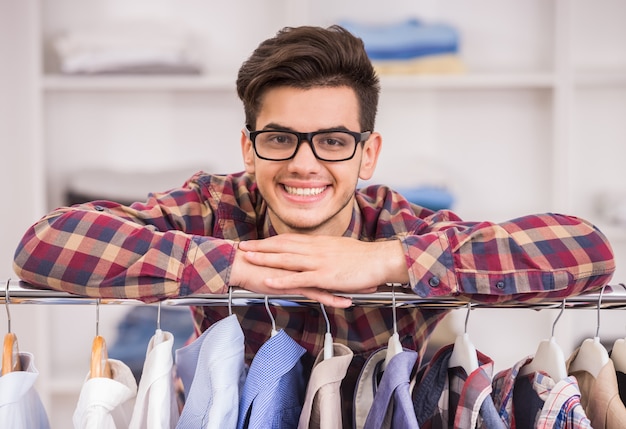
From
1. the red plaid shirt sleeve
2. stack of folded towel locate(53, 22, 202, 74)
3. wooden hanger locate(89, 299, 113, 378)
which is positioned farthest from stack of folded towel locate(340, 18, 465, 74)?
wooden hanger locate(89, 299, 113, 378)

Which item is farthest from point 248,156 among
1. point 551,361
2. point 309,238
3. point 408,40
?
point 408,40

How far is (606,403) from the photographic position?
81cm

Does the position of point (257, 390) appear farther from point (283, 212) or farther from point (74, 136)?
point (74, 136)

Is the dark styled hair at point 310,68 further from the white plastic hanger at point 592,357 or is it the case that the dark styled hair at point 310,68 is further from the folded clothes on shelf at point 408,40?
the folded clothes on shelf at point 408,40

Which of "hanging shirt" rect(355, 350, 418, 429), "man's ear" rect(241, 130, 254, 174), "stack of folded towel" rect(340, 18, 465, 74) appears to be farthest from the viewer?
"stack of folded towel" rect(340, 18, 465, 74)

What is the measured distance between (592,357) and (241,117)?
1.52m

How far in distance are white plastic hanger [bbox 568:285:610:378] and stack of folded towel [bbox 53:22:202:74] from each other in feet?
4.92

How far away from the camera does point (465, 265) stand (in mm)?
880

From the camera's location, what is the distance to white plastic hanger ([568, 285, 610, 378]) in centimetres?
84

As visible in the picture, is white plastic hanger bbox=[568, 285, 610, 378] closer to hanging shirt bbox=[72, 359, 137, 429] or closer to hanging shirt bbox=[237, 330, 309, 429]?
hanging shirt bbox=[237, 330, 309, 429]

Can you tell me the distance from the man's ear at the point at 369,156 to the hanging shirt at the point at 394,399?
52 cm

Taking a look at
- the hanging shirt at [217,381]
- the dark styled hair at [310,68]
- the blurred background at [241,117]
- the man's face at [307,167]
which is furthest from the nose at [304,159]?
the blurred background at [241,117]

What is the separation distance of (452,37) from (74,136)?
3.70 feet

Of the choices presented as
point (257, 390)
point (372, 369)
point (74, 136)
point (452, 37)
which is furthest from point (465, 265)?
point (74, 136)
